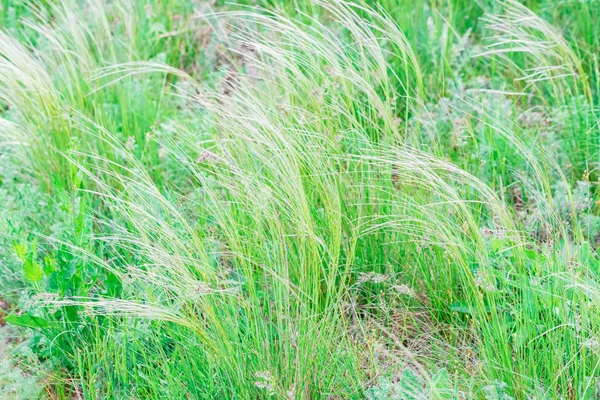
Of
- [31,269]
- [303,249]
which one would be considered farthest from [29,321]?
[303,249]

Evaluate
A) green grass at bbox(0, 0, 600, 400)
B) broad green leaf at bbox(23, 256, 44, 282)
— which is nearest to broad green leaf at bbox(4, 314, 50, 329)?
green grass at bbox(0, 0, 600, 400)

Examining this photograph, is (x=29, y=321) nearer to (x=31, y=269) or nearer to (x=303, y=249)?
(x=31, y=269)

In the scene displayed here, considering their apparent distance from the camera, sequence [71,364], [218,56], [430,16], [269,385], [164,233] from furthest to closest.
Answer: [218,56] → [430,16] → [71,364] → [164,233] → [269,385]

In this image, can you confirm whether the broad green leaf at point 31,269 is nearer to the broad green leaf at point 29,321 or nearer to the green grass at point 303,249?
the green grass at point 303,249

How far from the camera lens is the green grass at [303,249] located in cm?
211

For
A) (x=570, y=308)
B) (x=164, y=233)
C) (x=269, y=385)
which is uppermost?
(x=164, y=233)

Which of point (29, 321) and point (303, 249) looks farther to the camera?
point (29, 321)

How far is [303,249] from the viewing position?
2.22 metres

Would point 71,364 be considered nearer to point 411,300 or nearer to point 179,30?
point 411,300

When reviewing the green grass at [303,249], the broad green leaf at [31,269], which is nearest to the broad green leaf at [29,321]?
the green grass at [303,249]

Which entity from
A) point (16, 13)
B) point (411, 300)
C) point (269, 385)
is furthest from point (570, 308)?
point (16, 13)

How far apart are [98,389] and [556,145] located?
1888 millimetres

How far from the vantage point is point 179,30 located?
3.99m

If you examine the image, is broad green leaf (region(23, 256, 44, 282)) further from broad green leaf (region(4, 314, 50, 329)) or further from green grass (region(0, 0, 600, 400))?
broad green leaf (region(4, 314, 50, 329))
